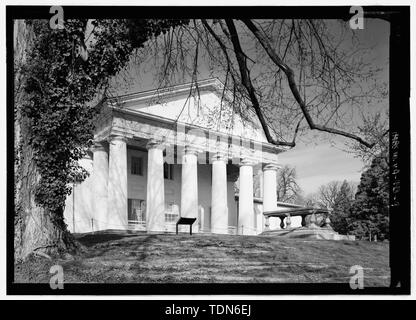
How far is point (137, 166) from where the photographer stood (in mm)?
25422

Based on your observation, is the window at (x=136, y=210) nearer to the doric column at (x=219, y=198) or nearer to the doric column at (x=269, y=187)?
the doric column at (x=219, y=198)

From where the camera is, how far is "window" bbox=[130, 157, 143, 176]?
2522 centimetres

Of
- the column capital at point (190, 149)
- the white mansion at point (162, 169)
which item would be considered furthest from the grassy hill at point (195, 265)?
the column capital at point (190, 149)

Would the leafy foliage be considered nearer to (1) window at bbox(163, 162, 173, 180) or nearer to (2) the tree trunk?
(2) the tree trunk

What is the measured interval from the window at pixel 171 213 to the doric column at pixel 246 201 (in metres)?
3.43

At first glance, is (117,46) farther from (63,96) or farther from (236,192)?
(236,192)

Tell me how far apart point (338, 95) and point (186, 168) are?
15.6m

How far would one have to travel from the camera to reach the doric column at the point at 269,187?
84.7ft

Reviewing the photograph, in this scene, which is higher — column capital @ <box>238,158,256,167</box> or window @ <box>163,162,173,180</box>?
column capital @ <box>238,158,256,167</box>

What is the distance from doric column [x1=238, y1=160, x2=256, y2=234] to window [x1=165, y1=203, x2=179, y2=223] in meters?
3.43

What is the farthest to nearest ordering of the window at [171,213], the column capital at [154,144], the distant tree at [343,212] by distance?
the window at [171,213] → the column capital at [154,144] → the distant tree at [343,212]

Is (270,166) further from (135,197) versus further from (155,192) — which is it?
(155,192)

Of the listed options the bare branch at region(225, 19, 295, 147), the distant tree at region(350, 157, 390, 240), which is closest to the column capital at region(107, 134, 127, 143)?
the distant tree at region(350, 157, 390, 240)
